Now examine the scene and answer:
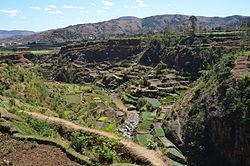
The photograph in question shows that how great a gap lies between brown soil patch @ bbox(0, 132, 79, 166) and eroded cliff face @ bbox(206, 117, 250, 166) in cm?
2191

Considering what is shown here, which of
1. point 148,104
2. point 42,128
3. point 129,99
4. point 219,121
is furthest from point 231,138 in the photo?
point 129,99

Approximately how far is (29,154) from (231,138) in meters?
23.9

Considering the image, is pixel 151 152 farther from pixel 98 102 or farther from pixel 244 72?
pixel 98 102

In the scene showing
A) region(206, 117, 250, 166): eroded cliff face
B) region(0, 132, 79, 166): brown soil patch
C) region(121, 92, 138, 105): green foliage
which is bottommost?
region(121, 92, 138, 105): green foliage

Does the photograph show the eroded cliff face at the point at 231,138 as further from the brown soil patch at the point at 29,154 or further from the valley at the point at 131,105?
the brown soil patch at the point at 29,154

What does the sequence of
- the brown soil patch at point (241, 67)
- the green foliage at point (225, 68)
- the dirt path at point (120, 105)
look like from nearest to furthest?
the brown soil patch at point (241, 67) → the green foliage at point (225, 68) → the dirt path at point (120, 105)

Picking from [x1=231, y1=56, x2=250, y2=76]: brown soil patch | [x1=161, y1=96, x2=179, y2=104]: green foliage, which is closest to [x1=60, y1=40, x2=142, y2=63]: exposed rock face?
[x1=161, y1=96, x2=179, y2=104]: green foliage

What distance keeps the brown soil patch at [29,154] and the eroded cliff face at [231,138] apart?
21910 millimetres

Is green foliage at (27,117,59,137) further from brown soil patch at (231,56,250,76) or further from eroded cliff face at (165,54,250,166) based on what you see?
brown soil patch at (231,56,250,76)

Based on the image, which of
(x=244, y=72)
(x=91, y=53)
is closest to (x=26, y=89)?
(x=244, y=72)

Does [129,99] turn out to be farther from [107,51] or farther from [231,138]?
[107,51]

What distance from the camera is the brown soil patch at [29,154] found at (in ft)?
41.2

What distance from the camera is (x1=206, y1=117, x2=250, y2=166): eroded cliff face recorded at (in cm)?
3080

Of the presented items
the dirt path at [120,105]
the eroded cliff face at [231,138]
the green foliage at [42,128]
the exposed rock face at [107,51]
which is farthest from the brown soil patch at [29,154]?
the exposed rock face at [107,51]
